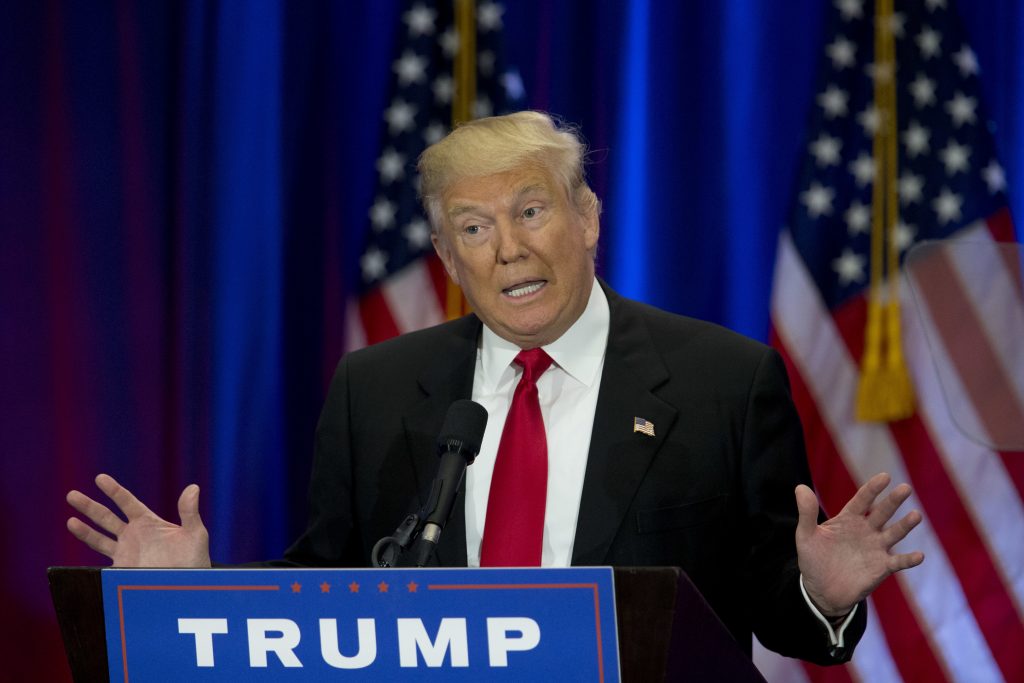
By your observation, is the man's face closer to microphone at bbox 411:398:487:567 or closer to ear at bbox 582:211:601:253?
ear at bbox 582:211:601:253

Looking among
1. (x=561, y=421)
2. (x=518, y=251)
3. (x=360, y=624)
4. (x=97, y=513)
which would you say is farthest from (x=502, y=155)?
(x=360, y=624)

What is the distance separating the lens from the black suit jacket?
1910 millimetres

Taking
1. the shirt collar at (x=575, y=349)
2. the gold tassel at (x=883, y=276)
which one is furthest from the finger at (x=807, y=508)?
the gold tassel at (x=883, y=276)

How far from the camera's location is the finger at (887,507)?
1.47 metres

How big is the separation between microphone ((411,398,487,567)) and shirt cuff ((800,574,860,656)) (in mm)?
537

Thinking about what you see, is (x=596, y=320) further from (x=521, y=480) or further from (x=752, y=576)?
(x=752, y=576)

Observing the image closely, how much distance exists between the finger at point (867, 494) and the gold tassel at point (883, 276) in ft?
5.56

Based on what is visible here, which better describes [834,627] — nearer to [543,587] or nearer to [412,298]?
[543,587]

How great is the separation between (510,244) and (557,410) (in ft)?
0.93

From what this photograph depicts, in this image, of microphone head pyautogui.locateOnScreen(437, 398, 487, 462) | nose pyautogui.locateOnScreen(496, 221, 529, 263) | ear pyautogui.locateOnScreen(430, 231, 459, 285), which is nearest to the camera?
microphone head pyautogui.locateOnScreen(437, 398, 487, 462)

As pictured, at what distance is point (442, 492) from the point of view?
1.37 meters

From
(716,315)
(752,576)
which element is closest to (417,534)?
(752,576)

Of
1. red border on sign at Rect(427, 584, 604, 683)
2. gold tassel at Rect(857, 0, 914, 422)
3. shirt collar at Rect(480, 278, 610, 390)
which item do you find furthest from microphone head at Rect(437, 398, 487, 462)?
gold tassel at Rect(857, 0, 914, 422)

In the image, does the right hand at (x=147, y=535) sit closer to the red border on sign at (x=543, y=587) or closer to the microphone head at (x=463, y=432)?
the microphone head at (x=463, y=432)
